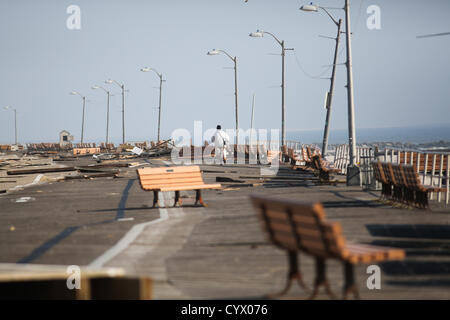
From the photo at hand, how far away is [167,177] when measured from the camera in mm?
16875

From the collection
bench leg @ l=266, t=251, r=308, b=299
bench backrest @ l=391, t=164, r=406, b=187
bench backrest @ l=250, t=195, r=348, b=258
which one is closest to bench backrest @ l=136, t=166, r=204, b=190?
bench backrest @ l=391, t=164, r=406, b=187

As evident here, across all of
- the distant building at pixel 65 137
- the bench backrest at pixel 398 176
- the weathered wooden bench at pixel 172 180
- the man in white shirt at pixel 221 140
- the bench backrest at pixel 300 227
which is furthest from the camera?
the distant building at pixel 65 137

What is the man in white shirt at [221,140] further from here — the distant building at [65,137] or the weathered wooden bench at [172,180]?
the distant building at [65,137]

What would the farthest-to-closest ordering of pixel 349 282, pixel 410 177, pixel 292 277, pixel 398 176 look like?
pixel 398 176, pixel 410 177, pixel 292 277, pixel 349 282

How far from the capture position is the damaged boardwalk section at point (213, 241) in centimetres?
771

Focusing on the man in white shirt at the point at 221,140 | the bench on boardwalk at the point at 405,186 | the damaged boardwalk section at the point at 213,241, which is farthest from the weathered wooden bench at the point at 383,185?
the man in white shirt at the point at 221,140

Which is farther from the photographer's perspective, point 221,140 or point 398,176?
point 221,140

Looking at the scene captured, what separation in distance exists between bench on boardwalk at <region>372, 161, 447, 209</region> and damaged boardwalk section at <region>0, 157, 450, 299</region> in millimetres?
197

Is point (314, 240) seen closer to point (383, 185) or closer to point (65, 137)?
point (383, 185)

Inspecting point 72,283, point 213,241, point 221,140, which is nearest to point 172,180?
point 213,241

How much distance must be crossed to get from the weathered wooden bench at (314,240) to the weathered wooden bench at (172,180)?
9152 mm

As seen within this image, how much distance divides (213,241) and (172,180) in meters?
6.35

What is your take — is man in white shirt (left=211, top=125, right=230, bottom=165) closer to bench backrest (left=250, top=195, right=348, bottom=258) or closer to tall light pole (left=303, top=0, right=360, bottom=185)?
tall light pole (left=303, top=0, right=360, bottom=185)

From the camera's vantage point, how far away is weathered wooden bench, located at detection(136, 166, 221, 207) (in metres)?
16.5
